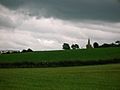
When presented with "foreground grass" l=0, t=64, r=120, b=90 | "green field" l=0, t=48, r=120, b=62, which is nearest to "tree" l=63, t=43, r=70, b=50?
"green field" l=0, t=48, r=120, b=62

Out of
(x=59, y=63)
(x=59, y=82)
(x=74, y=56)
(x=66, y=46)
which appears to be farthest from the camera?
(x=66, y=46)

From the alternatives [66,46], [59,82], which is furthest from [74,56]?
[66,46]

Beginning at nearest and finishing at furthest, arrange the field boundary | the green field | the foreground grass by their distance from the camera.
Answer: the foreground grass → the field boundary → the green field

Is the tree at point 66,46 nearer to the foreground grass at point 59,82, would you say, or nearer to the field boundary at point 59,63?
the field boundary at point 59,63

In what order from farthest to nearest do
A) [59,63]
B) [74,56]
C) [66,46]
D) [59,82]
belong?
[66,46]
[74,56]
[59,63]
[59,82]

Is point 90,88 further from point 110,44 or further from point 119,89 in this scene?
point 110,44

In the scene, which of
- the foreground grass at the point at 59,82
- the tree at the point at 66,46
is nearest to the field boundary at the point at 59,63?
the foreground grass at the point at 59,82

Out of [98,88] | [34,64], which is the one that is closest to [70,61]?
[34,64]

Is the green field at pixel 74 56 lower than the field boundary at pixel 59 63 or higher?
higher

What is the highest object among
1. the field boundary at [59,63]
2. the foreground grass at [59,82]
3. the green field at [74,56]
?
the green field at [74,56]

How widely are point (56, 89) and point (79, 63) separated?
55.4 m

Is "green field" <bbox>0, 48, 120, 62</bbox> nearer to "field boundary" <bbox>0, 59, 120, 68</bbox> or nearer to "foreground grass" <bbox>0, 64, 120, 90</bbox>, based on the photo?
"field boundary" <bbox>0, 59, 120, 68</bbox>

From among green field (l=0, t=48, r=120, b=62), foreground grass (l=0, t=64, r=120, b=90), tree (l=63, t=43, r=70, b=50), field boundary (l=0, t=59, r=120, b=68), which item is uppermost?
tree (l=63, t=43, r=70, b=50)

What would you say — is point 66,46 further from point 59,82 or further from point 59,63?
point 59,82
